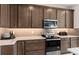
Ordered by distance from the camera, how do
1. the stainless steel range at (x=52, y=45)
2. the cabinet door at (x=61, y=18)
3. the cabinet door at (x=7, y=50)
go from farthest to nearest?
the cabinet door at (x=61, y=18)
the stainless steel range at (x=52, y=45)
the cabinet door at (x=7, y=50)

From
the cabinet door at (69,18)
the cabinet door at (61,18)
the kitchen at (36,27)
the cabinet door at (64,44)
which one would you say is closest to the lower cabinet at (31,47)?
the kitchen at (36,27)

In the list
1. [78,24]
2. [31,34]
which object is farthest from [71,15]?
[31,34]

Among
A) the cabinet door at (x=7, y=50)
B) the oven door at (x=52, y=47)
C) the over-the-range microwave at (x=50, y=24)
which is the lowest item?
the oven door at (x=52, y=47)

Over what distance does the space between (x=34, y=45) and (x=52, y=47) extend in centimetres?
75

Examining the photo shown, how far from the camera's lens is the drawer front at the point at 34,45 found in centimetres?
393

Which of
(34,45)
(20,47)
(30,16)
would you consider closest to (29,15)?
(30,16)

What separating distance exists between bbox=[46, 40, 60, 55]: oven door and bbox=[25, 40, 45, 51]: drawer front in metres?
0.21

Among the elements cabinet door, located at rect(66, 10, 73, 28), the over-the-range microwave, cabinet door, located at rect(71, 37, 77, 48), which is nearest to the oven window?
the over-the-range microwave

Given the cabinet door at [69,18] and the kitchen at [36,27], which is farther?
the cabinet door at [69,18]

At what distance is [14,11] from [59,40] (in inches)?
73.8

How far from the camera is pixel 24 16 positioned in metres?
4.29

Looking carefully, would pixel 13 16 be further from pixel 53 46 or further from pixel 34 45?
pixel 53 46

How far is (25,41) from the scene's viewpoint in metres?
3.84

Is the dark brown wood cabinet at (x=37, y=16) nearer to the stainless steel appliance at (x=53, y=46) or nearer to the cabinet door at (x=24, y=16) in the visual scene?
the cabinet door at (x=24, y=16)
